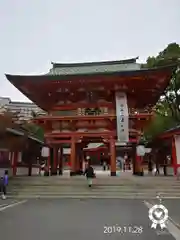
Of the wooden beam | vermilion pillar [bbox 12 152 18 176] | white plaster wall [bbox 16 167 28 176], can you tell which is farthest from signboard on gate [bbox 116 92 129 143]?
white plaster wall [bbox 16 167 28 176]

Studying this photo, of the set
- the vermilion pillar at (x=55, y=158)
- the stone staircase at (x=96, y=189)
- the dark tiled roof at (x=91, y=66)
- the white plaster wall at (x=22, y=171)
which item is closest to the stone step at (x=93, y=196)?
the stone staircase at (x=96, y=189)

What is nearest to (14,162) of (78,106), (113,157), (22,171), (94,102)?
(22,171)

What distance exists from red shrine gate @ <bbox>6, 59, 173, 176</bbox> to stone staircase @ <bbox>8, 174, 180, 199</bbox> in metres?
4.29

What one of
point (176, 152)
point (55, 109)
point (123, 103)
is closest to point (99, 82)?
point (123, 103)

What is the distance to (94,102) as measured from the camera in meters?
24.7

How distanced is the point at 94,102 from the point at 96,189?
9014 mm

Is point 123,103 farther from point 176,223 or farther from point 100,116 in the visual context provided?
point 176,223

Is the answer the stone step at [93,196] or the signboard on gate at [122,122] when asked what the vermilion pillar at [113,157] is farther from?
the stone step at [93,196]

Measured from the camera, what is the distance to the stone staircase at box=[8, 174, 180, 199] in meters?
16.6

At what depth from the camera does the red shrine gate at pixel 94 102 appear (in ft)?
74.8

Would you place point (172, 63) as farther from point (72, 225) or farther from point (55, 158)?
point (72, 225)

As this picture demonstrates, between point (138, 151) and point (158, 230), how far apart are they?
16.8 m

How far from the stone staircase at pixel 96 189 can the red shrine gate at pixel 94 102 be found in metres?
4.29

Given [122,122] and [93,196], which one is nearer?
[93,196]
